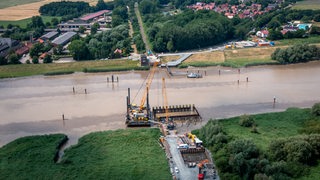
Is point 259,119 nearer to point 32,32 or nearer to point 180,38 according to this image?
point 180,38

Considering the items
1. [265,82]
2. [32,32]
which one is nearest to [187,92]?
[265,82]

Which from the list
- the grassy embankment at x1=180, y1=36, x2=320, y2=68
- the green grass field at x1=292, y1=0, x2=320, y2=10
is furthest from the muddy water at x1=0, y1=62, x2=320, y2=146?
the green grass field at x1=292, y1=0, x2=320, y2=10

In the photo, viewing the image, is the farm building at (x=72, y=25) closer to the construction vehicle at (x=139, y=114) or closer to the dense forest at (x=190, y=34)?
the dense forest at (x=190, y=34)

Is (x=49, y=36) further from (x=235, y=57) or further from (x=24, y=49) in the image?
(x=235, y=57)

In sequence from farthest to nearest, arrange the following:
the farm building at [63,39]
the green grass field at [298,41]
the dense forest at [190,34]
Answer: the farm building at [63,39], the green grass field at [298,41], the dense forest at [190,34]

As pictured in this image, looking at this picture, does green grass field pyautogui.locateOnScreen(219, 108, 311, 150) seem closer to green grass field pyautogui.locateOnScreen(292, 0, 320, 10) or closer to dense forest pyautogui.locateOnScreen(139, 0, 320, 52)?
dense forest pyautogui.locateOnScreen(139, 0, 320, 52)

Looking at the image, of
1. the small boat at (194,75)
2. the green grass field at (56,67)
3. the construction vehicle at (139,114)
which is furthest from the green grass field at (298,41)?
the construction vehicle at (139,114)
